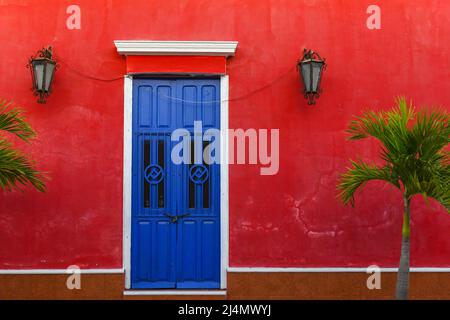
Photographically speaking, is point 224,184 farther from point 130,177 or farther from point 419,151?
point 419,151

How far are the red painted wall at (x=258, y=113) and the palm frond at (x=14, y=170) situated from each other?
0.42 metres

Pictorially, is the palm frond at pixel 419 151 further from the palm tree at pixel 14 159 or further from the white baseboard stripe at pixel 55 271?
the palm tree at pixel 14 159

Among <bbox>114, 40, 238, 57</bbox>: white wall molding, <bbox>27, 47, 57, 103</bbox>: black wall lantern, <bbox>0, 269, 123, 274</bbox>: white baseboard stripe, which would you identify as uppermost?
<bbox>114, 40, 238, 57</bbox>: white wall molding

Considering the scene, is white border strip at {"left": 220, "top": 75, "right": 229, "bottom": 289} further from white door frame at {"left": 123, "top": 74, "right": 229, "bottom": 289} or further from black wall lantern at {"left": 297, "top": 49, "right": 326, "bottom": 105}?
black wall lantern at {"left": 297, "top": 49, "right": 326, "bottom": 105}

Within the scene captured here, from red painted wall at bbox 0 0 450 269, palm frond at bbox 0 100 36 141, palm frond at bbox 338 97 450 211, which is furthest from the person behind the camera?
red painted wall at bbox 0 0 450 269

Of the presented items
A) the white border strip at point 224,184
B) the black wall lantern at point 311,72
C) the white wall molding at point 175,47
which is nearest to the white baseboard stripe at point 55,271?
the white border strip at point 224,184

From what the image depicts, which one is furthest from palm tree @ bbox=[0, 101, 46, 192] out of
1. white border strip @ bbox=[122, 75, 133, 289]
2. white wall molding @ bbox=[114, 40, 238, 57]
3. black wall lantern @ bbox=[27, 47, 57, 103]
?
white wall molding @ bbox=[114, 40, 238, 57]

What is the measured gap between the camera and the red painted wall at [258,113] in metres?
5.89

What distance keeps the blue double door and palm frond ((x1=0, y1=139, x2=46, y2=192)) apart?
3.53 feet

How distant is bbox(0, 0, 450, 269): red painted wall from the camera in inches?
232

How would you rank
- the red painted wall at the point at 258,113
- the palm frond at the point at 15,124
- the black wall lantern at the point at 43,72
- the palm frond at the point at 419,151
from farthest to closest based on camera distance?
the red painted wall at the point at 258,113, the black wall lantern at the point at 43,72, the palm frond at the point at 15,124, the palm frond at the point at 419,151

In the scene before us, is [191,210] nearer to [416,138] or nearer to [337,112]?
[337,112]

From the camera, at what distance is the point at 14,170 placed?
517cm

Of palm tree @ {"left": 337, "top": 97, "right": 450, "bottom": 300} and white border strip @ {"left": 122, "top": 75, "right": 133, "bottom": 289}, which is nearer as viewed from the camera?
palm tree @ {"left": 337, "top": 97, "right": 450, "bottom": 300}
